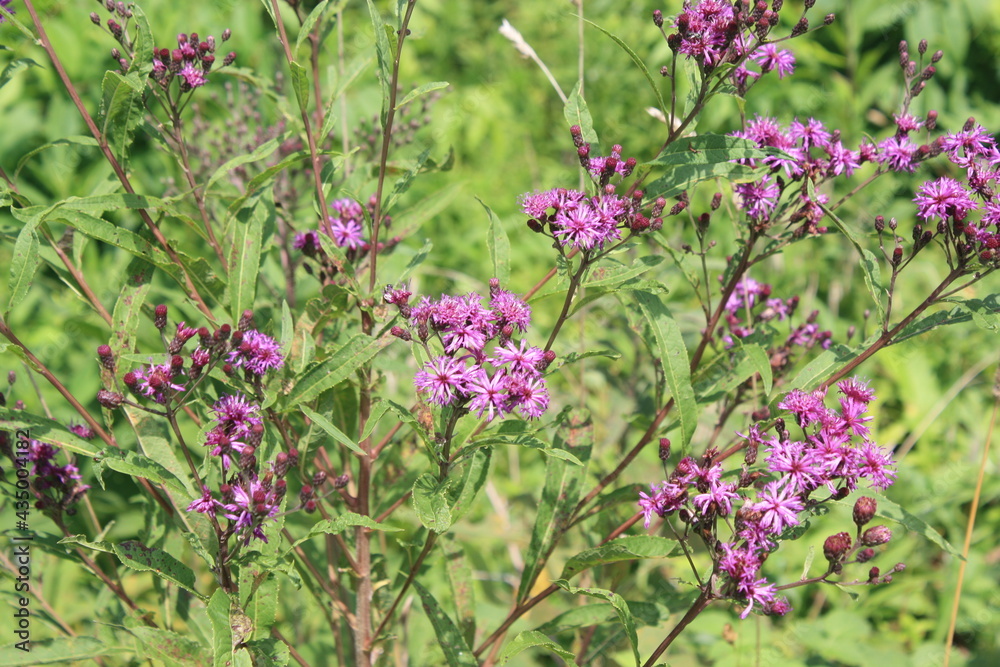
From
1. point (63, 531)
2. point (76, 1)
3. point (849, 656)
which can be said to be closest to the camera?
point (63, 531)

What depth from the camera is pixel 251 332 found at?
1686 millimetres

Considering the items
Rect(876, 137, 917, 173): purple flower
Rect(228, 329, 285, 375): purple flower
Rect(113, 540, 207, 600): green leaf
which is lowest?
Rect(113, 540, 207, 600): green leaf

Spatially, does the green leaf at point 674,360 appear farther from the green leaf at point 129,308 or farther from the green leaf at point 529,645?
the green leaf at point 129,308

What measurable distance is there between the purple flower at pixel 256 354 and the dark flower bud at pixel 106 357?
23cm

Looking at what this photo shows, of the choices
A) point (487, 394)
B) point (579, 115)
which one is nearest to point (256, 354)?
point (487, 394)

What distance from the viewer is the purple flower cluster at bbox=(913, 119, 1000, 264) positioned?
5.35ft

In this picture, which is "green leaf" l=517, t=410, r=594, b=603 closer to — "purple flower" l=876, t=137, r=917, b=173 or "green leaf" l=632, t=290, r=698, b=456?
"green leaf" l=632, t=290, r=698, b=456

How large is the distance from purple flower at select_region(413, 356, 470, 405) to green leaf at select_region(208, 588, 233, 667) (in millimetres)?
540

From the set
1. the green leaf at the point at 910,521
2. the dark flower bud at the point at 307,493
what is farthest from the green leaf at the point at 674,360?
the dark flower bud at the point at 307,493

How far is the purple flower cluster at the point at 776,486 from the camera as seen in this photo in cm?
149

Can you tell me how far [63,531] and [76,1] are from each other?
4.10 metres

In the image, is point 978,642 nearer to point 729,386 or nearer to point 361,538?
point 729,386

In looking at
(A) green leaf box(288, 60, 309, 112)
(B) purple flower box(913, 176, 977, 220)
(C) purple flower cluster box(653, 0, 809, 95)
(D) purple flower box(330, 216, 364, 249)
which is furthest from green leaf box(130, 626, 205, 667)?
(B) purple flower box(913, 176, 977, 220)

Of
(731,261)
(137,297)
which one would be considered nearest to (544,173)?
(731,261)
